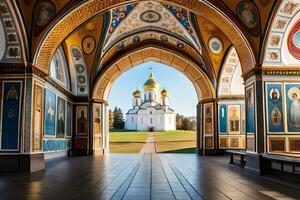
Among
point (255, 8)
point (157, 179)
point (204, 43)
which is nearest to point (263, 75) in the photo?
point (255, 8)

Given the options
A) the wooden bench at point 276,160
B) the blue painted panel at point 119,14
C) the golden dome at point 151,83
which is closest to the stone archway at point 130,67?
the blue painted panel at point 119,14

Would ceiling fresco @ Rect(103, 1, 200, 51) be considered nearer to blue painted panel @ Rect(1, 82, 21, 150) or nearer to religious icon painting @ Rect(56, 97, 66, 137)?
religious icon painting @ Rect(56, 97, 66, 137)

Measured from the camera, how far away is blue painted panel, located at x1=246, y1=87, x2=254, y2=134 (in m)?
10.9

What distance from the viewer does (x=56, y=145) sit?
15.7 meters

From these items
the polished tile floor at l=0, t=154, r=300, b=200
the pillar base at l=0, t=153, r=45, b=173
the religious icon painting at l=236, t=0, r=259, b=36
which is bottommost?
the polished tile floor at l=0, t=154, r=300, b=200

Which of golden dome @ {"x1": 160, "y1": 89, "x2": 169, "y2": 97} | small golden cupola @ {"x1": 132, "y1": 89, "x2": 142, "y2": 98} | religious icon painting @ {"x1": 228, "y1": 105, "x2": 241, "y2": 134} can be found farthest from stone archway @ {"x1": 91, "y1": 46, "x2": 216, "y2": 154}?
small golden cupola @ {"x1": 132, "y1": 89, "x2": 142, "y2": 98}

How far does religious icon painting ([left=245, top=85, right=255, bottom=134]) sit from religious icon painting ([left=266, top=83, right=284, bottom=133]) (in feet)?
1.69

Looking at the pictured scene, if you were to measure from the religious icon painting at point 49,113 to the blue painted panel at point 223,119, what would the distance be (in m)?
8.97

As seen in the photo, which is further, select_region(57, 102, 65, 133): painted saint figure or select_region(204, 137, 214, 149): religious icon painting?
select_region(204, 137, 214, 149): religious icon painting

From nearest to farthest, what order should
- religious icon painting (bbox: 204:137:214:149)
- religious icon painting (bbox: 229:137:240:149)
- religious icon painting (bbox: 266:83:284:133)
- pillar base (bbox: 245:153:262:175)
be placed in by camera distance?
pillar base (bbox: 245:153:262:175) → religious icon painting (bbox: 266:83:284:133) → religious icon painting (bbox: 229:137:240:149) → religious icon painting (bbox: 204:137:214:149)

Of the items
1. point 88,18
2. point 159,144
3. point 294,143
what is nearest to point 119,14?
point 88,18

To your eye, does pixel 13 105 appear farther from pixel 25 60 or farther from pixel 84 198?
pixel 84 198

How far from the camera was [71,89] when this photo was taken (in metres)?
18.5

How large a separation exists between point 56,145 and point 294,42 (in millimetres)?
10953
